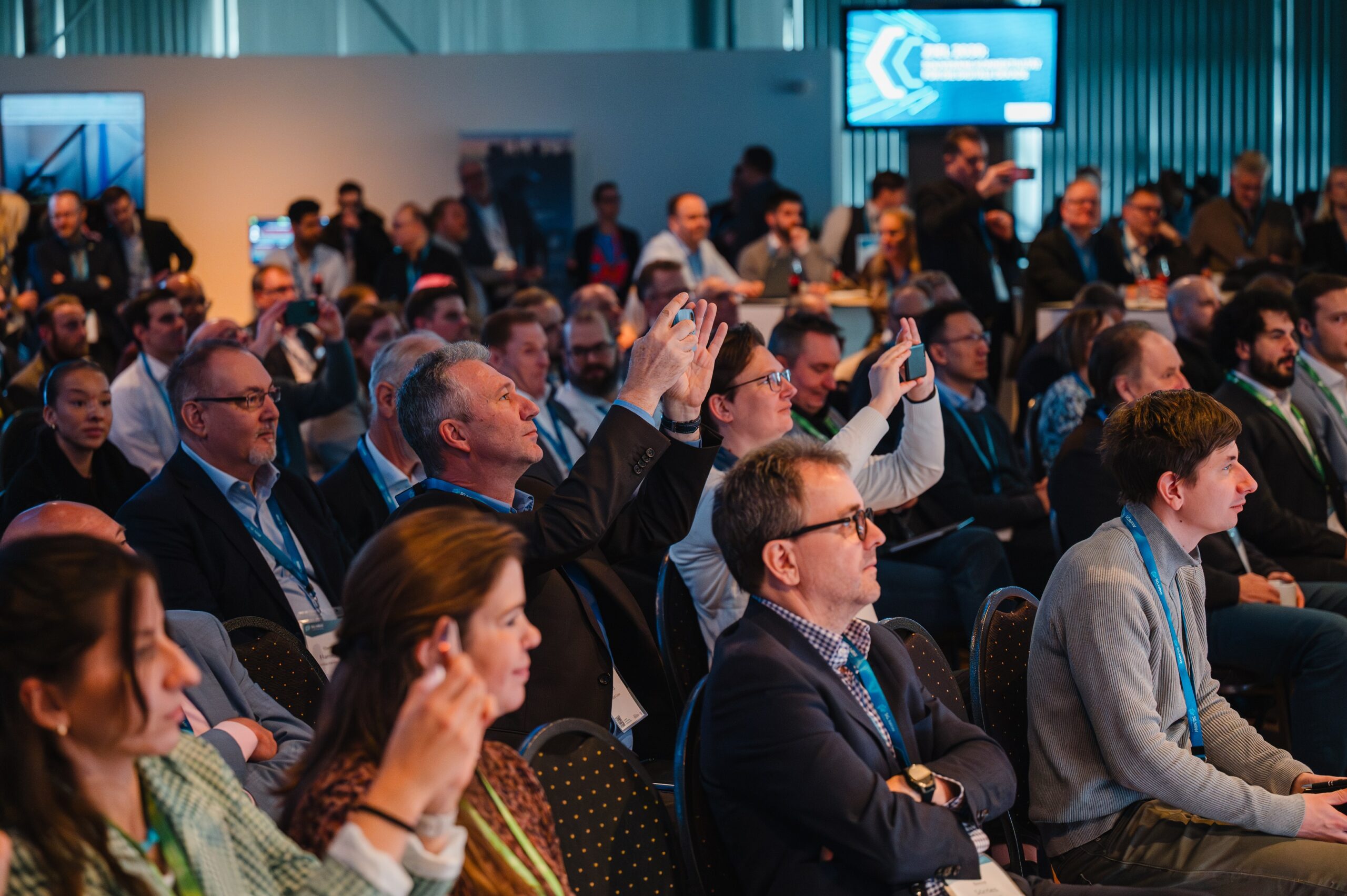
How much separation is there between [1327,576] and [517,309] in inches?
113

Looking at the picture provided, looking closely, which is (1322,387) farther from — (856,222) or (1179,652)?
(856,222)

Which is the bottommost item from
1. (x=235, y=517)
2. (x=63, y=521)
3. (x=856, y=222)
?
(x=235, y=517)

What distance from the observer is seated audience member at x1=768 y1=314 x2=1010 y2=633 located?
4.15 m

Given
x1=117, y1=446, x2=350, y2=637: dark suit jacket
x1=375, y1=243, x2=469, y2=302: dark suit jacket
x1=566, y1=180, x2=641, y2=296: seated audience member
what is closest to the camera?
x1=117, y1=446, x2=350, y2=637: dark suit jacket

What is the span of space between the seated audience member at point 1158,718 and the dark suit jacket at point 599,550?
0.75m

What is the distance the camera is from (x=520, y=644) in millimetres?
1726

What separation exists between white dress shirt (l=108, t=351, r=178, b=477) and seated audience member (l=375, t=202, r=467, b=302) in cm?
326

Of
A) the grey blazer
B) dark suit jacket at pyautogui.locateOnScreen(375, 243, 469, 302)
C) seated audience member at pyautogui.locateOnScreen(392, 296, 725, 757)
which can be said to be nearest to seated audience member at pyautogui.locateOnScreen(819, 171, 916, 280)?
dark suit jacket at pyautogui.locateOnScreen(375, 243, 469, 302)

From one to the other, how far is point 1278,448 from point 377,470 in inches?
109

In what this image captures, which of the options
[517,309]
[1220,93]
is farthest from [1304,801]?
[1220,93]

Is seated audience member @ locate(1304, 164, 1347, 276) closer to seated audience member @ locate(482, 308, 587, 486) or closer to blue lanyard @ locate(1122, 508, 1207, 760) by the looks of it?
seated audience member @ locate(482, 308, 587, 486)

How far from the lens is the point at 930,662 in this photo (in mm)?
2658

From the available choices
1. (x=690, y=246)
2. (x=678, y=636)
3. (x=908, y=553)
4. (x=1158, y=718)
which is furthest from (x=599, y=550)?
(x=690, y=246)

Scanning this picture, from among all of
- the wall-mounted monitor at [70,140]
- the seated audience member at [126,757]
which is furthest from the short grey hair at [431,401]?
the wall-mounted monitor at [70,140]
